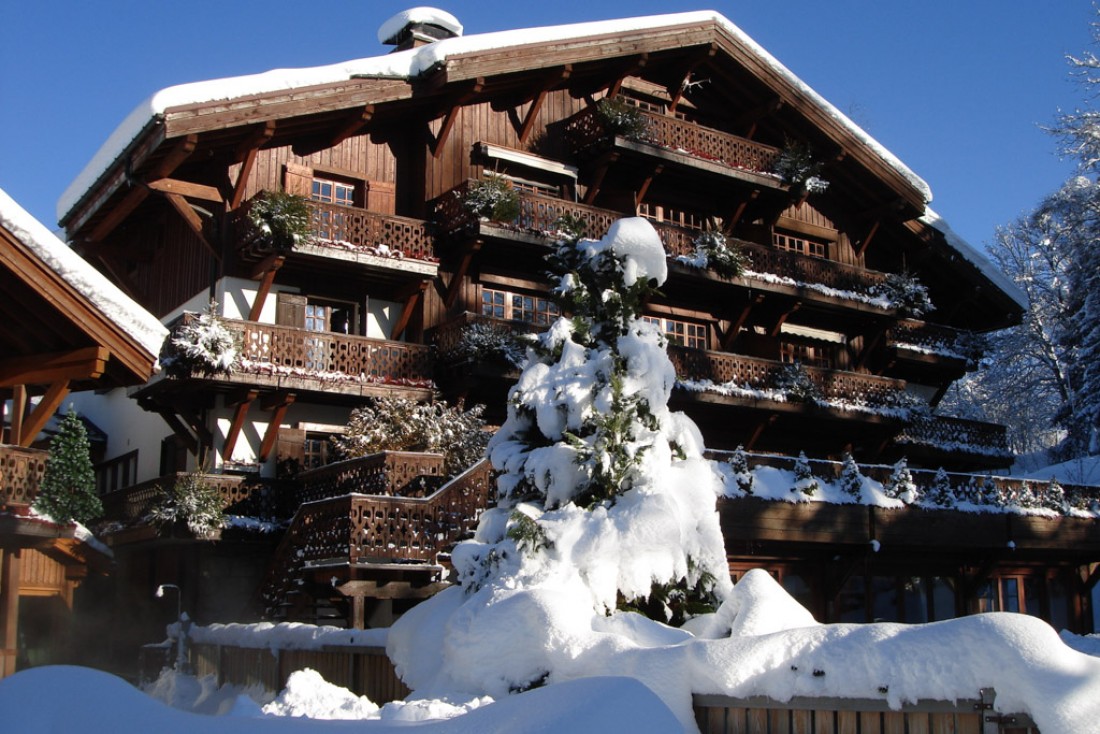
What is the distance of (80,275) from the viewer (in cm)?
1086

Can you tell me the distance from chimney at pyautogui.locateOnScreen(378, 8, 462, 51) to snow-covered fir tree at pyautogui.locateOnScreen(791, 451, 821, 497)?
540 inches

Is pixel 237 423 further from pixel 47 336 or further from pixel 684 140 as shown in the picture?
pixel 684 140

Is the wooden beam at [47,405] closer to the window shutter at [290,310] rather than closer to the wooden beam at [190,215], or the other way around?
the wooden beam at [190,215]

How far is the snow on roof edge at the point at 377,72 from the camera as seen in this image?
21812mm

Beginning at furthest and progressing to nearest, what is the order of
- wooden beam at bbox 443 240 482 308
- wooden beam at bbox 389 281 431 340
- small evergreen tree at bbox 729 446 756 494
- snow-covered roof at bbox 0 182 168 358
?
wooden beam at bbox 443 240 482 308 → wooden beam at bbox 389 281 431 340 → small evergreen tree at bbox 729 446 756 494 → snow-covered roof at bbox 0 182 168 358

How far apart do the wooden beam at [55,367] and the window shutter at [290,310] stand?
11030 mm

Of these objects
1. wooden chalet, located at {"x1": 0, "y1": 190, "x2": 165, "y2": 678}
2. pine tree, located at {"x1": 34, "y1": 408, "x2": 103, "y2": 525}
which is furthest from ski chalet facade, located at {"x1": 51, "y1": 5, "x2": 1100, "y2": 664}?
wooden chalet, located at {"x1": 0, "y1": 190, "x2": 165, "y2": 678}

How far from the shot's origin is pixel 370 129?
25.7m

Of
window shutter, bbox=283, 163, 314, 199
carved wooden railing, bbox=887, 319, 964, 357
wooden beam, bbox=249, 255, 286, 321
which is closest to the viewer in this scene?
wooden beam, bbox=249, 255, 286, 321

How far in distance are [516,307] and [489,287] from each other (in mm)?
838

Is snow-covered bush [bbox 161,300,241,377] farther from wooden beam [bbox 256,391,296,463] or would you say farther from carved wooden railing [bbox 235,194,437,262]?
carved wooden railing [bbox 235,194,437,262]

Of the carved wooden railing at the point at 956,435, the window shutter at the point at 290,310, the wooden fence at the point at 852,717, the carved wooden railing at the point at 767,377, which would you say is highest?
the window shutter at the point at 290,310

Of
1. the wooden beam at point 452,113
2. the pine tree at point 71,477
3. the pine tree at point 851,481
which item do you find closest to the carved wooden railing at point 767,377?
the pine tree at point 851,481

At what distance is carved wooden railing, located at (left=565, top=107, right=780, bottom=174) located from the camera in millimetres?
27797
